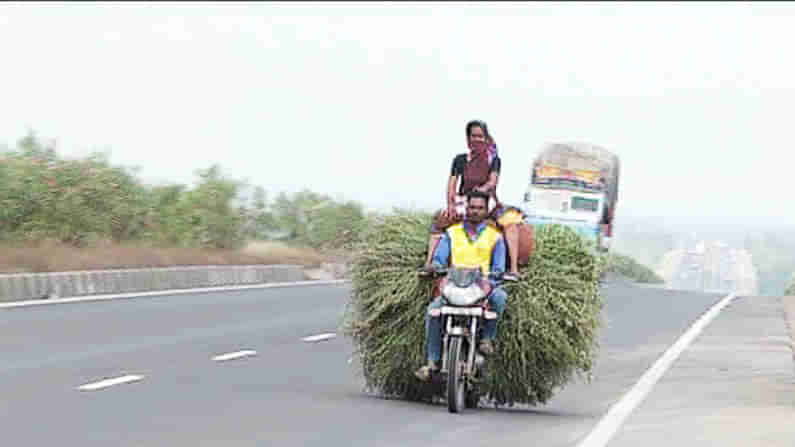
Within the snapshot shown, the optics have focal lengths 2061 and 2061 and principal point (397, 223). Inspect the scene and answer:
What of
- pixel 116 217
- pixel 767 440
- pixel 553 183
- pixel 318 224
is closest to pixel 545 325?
pixel 767 440

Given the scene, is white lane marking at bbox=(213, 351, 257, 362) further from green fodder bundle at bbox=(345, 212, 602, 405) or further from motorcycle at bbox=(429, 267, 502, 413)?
motorcycle at bbox=(429, 267, 502, 413)

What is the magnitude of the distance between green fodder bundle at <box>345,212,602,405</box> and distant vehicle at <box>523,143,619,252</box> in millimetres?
46293

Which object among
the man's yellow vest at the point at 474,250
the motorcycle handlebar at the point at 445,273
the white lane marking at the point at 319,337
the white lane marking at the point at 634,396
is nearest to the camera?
the white lane marking at the point at 634,396

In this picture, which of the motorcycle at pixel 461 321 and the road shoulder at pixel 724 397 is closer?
the road shoulder at pixel 724 397

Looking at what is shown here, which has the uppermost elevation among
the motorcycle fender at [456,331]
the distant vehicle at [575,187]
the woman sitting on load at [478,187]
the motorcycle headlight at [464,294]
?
the distant vehicle at [575,187]

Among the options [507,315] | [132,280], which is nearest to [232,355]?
[507,315]

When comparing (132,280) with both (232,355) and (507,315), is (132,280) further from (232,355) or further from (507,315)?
(507,315)

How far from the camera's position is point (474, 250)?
48.5ft

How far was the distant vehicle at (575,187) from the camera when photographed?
6228cm

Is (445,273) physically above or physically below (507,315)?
above

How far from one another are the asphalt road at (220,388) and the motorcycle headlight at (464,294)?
0.81 meters

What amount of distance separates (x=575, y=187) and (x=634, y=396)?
151 feet

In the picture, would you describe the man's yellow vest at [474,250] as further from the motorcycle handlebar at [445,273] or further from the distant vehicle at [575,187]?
the distant vehicle at [575,187]

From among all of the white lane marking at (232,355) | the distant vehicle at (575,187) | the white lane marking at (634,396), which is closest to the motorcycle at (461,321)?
the white lane marking at (634,396)
